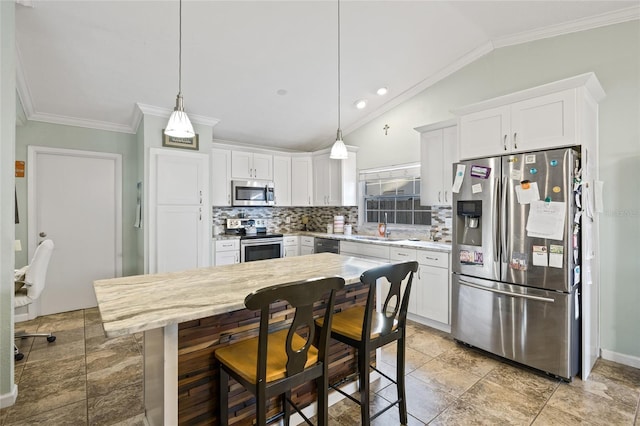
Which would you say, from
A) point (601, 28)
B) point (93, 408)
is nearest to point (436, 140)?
point (601, 28)

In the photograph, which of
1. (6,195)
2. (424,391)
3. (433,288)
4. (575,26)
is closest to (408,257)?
(433,288)

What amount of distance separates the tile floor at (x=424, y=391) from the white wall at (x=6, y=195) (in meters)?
0.29

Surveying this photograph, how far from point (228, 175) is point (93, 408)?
10.8 feet

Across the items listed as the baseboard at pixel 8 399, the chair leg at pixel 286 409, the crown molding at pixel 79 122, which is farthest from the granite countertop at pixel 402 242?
the baseboard at pixel 8 399

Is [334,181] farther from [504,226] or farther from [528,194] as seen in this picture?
[528,194]

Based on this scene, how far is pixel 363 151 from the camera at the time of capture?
16.7 feet

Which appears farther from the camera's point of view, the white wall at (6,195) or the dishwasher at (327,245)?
the dishwasher at (327,245)

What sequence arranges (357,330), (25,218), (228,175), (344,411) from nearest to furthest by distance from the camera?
(357,330) < (344,411) < (25,218) < (228,175)

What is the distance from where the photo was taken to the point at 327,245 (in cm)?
487

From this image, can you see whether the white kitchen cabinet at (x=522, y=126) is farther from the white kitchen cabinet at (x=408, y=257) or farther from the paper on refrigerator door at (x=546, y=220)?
the white kitchen cabinet at (x=408, y=257)

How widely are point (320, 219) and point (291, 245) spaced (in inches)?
35.1

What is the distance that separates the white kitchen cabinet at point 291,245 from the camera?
5.21 m

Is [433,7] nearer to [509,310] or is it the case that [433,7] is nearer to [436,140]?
[436,140]

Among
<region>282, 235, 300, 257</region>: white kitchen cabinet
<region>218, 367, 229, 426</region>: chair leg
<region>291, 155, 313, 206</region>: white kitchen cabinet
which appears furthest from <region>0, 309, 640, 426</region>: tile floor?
<region>291, 155, 313, 206</region>: white kitchen cabinet
